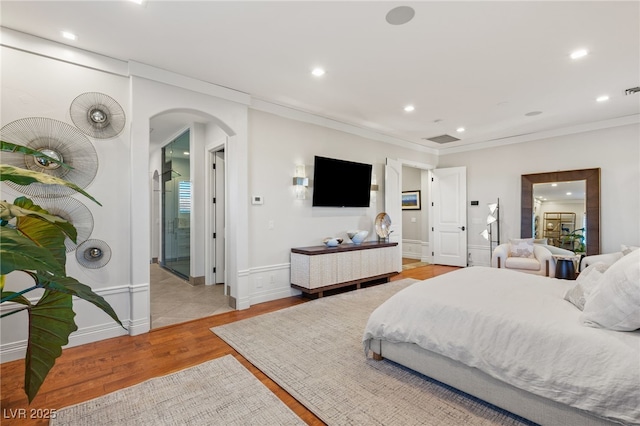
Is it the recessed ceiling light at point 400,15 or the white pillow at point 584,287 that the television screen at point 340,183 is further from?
the white pillow at point 584,287

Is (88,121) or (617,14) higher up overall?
(617,14)

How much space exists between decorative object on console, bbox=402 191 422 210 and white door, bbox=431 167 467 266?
0.88 metres

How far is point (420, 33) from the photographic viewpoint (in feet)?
8.64

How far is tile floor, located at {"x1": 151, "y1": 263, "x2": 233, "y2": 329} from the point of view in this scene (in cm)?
366

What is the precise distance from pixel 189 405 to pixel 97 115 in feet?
9.17

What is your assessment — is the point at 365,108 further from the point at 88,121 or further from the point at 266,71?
the point at 88,121

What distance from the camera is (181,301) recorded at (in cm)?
426

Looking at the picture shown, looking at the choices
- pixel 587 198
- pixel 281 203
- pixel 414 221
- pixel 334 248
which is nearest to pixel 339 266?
pixel 334 248

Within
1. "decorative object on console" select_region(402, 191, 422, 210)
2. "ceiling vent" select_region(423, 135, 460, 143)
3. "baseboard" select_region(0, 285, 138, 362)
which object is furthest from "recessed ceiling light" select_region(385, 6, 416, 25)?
"decorative object on console" select_region(402, 191, 422, 210)

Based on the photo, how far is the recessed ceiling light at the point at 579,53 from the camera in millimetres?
2916

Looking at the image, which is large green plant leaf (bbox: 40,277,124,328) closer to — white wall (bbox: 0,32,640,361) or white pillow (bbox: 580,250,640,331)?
white wall (bbox: 0,32,640,361)

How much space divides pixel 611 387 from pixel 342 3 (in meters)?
2.81

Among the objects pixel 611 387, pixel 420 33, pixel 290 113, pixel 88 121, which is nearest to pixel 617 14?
pixel 420 33

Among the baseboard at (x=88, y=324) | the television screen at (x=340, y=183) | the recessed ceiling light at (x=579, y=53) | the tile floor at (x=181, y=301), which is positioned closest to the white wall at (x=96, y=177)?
the baseboard at (x=88, y=324)
